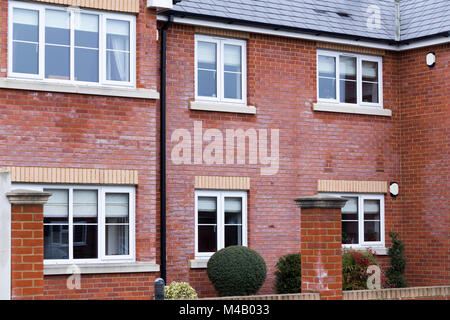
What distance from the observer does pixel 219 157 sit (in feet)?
57.9

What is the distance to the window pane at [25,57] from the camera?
49.3 feet

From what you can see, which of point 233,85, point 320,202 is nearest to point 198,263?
point 233,85

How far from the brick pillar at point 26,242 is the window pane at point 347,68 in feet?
36.8

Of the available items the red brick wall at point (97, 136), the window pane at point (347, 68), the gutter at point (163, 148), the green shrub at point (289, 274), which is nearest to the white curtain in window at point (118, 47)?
the red brick wall at point (97, 136)

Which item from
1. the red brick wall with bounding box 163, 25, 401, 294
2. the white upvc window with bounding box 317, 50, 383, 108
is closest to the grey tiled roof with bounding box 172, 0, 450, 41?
the red brick wall with bounding box 163, 25, 401, 294

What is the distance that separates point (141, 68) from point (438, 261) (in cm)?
823

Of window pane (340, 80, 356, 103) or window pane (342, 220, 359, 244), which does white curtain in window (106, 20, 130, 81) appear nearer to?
window pane (340, 80, 356, 103)

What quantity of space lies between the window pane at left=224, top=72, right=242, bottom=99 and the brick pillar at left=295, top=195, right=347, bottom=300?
23.2ft

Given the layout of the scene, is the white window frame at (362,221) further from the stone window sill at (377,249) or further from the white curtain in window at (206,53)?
the white curtain in window at (206,53)

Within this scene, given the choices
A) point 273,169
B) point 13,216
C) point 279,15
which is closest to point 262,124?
point 273,169

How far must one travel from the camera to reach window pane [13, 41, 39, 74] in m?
15.0

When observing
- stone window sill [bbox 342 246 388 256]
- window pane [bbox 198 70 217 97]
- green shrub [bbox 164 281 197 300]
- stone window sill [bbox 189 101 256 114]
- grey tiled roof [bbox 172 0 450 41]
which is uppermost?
grey tiled roof [bbox 172 0 450 41]
